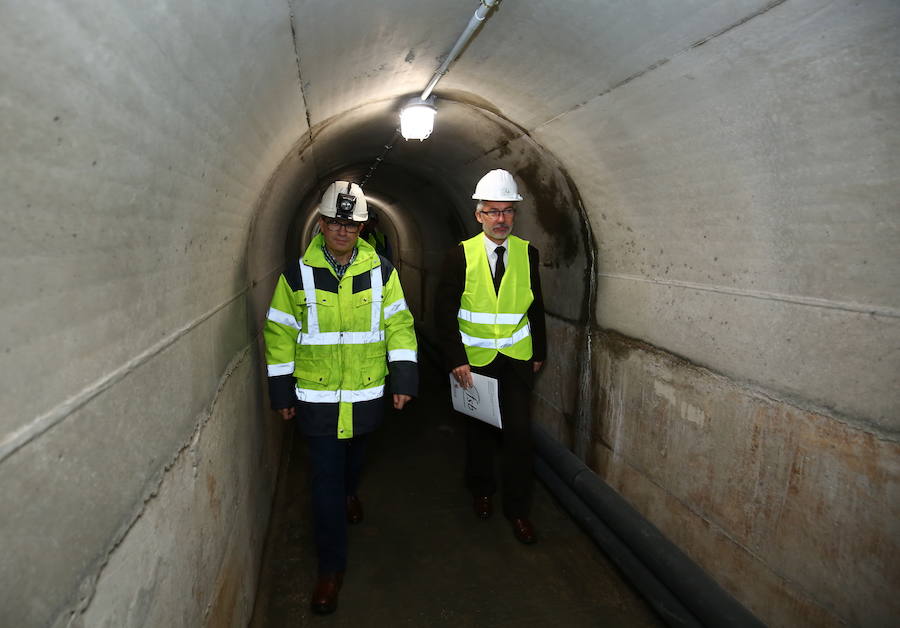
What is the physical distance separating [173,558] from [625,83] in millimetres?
2775

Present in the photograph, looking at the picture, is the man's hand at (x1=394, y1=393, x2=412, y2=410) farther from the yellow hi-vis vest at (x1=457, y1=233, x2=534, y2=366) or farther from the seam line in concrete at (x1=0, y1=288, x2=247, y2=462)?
the seam line in concrete at (x1=0, y1=288, x2=247, y2=462)

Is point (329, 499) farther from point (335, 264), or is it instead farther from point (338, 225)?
point (338, 225)

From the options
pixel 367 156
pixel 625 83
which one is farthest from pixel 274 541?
pixel 367 156

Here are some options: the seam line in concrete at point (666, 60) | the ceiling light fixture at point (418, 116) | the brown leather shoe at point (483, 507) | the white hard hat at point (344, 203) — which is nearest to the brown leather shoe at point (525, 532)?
the brown leather shoe at point (483, 507)

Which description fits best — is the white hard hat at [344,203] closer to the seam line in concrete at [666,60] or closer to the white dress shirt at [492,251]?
the white dress shirt at [492,251]

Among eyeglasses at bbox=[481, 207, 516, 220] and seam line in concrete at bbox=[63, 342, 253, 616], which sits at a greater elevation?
eyeglasses at bbox=[481, 207, 516, 220]

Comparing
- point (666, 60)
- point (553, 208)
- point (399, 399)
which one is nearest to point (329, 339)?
point (399, 399)

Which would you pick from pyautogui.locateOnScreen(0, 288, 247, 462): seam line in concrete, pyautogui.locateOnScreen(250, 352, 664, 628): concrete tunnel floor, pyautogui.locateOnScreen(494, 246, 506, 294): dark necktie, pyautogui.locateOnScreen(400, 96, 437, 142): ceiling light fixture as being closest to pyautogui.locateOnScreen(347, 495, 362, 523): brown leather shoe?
pyautogui.locateOnScreen(250, 352, 664, 628): concrete tunnel floor

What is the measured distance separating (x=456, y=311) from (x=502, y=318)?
13.4 inches

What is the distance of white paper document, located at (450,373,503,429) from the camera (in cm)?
349

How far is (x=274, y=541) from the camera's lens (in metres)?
3.66

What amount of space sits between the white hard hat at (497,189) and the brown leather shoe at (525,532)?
88.5 inches

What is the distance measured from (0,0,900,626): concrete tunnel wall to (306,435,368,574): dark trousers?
39 centimetres

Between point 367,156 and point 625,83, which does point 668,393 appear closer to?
point 625,83
